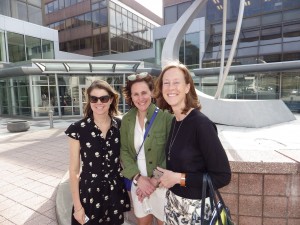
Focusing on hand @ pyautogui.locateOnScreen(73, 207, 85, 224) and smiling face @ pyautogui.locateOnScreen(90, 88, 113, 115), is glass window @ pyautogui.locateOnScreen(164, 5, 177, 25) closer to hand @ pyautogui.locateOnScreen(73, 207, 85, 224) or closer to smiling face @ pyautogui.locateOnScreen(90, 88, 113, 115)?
smiling face @ pyautogui.locateOnScreen(90, 88, 113, 115)

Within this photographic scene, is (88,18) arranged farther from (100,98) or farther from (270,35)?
(100,98)

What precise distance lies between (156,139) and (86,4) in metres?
31.3

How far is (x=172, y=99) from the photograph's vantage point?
1704mm

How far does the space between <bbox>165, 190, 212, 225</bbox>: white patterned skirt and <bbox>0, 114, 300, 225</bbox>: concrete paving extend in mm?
1063

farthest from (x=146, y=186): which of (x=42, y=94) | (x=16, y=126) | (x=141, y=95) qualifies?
(x=42, y=94)

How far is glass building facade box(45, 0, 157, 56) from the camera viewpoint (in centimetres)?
2822

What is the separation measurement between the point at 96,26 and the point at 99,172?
96.7 feet

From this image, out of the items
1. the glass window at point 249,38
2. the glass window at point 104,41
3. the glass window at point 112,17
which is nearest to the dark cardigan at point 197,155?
the glass window at point 249,38

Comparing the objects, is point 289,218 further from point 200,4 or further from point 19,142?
point 19,142

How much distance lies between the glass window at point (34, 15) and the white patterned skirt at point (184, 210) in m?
25.0

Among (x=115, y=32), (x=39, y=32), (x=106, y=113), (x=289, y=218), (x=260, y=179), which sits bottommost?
(x=289, y=218)

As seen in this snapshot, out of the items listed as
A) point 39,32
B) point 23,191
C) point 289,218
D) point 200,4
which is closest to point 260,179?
point 289,218

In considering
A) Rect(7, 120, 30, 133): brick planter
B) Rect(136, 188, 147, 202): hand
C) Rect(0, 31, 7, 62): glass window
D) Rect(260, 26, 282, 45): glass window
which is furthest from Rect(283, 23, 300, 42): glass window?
Rect(0, 31, 7, 62): glass window

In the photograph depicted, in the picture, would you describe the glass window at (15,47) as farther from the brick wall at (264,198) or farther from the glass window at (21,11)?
the brick wall at (264,198)
